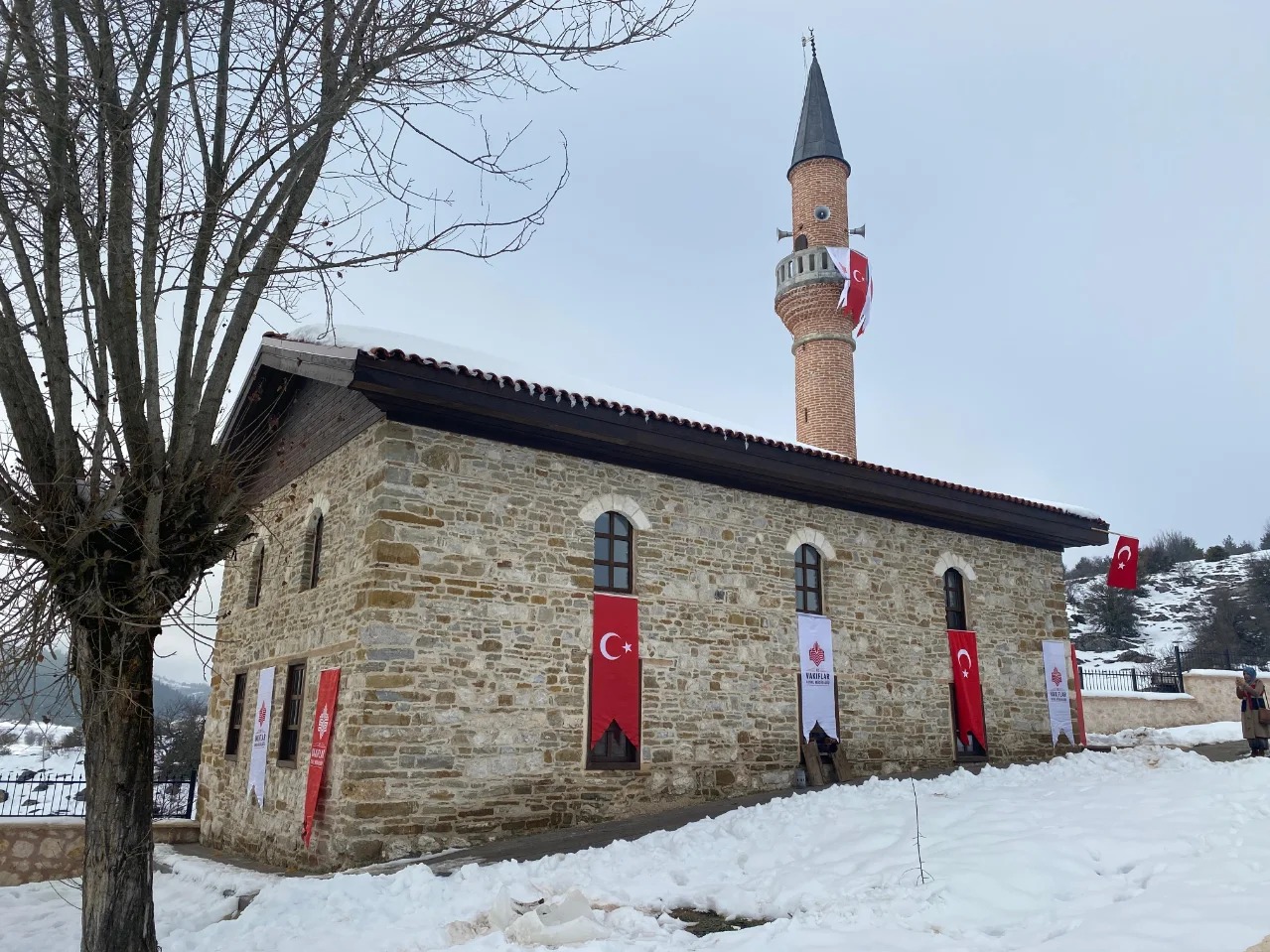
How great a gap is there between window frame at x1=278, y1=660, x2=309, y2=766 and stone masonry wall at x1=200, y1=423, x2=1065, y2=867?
0.34 meters

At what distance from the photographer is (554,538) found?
32.9 ft

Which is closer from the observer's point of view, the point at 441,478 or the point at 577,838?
the point at 577,838

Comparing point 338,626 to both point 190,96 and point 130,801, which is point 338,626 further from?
point 190,96

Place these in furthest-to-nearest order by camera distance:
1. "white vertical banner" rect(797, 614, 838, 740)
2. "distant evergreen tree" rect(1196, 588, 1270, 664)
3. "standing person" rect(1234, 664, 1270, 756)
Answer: "distant evergreen tree" rect(1196, 588, 1270, 664), "standing person" rect(1234, 664, 1270, 756), "white vertical banner" rect(797, 614, 838, 740)

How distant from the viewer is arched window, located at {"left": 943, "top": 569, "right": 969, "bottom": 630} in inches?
550

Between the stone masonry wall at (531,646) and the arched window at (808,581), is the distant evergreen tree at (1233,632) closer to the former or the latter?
the stone masonry wall at (531,646)

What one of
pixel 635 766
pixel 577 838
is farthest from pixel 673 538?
pixel 577 838

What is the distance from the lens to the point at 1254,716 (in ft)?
38.9

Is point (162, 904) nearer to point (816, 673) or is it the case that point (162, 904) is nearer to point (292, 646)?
point (292, 646)

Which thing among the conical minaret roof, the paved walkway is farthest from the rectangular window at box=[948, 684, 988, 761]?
the conical minaret roof

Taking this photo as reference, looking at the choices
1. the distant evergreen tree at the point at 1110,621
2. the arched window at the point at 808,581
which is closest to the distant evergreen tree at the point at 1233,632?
the distant evergreen tree at the point at 1110,621

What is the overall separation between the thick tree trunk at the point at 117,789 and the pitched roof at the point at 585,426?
3682 millimetres

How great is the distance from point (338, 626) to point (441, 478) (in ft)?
6.15

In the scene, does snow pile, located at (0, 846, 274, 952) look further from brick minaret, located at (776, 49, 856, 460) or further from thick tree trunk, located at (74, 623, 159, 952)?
brick minaret, located at (776, 49, 856, 460)
